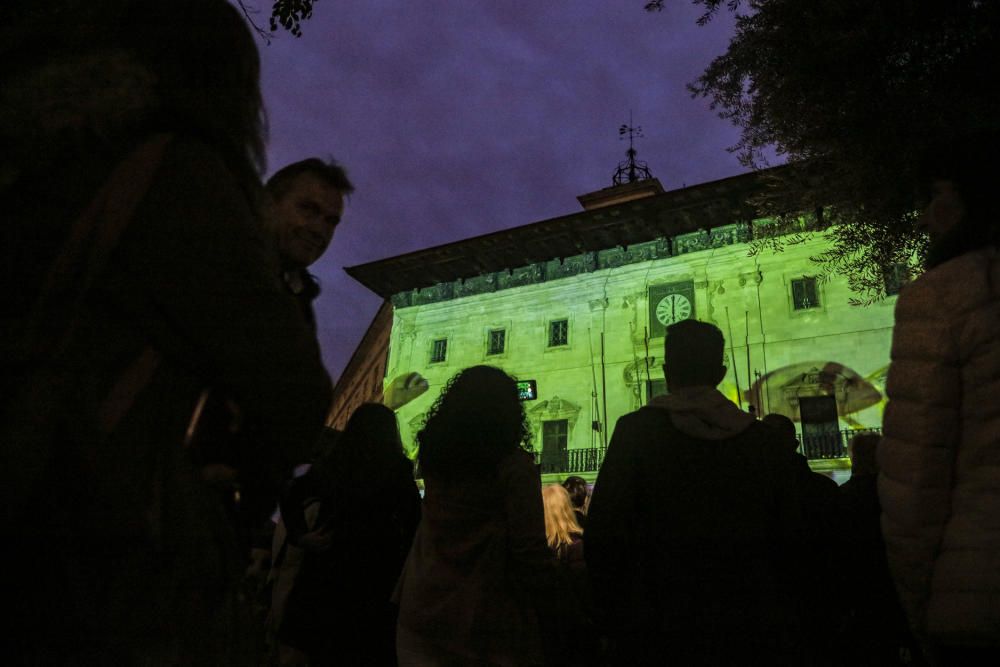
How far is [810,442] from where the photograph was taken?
18.0 m

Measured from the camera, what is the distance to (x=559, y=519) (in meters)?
5.55

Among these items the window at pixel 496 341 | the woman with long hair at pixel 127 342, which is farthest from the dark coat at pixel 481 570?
the window at pixel 496 341

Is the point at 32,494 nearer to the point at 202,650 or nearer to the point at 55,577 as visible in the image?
the point at 55,577

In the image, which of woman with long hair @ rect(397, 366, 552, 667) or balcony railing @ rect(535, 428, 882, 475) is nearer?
woman with long hair @ rect(397, 366, 552, 667)

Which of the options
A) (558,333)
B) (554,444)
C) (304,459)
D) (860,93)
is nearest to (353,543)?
(304,459)

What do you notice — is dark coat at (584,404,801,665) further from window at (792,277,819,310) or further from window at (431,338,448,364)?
window at (431,338,448,364)

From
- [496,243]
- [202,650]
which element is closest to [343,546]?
[202,650]

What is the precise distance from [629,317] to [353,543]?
19.1 m

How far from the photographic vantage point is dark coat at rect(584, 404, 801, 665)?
2133 mm

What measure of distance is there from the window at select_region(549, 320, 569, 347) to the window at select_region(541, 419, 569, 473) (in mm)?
2760

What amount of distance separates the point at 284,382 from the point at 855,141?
7.98 m

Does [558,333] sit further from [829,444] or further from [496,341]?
[829,444]

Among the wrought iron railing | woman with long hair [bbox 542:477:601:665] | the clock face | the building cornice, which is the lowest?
woman with long hair [bbox 542:477:601:665]

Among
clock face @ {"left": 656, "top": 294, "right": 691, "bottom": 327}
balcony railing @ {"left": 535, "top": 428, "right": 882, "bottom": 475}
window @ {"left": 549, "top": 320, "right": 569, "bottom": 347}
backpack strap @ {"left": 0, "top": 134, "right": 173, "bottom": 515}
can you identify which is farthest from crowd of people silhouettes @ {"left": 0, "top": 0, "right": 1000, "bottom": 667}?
window @ {"left": 549, "top": 320, "right": 569, "bottom": 347}
